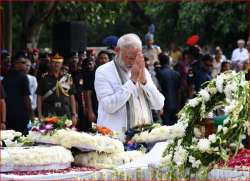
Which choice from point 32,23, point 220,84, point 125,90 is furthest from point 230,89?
point 32,23

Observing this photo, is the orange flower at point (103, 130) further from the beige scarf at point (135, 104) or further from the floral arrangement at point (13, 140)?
the floral arrangement at point (13, 140)

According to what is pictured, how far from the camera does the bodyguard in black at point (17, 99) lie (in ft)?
44.4

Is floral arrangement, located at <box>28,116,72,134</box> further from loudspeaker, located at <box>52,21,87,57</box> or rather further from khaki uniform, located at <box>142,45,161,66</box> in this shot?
loudspeaker, located at <box>52,21,87,57</box>

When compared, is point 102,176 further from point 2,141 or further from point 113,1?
point 113,1

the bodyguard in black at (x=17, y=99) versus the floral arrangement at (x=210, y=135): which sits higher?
the bodyguard in black at (x=17, y=99)

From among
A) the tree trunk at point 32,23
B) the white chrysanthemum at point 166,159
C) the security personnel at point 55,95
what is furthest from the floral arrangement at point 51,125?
the tree trunk at point 32,23

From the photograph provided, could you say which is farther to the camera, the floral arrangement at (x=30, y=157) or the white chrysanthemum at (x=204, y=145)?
the floral arrangement at (x=30, y=157)

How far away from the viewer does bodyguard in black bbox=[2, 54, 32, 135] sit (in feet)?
44.4

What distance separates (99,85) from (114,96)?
0.26m

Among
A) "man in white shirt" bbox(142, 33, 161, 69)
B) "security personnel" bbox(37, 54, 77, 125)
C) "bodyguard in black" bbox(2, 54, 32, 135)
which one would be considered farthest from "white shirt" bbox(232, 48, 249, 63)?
"bodyguard in black" bbox(2, 54, 32, 135)

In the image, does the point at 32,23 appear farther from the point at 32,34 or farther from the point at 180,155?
the point at 180,155

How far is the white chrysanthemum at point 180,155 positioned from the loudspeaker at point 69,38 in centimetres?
1430

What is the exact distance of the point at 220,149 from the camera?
588 centimetres

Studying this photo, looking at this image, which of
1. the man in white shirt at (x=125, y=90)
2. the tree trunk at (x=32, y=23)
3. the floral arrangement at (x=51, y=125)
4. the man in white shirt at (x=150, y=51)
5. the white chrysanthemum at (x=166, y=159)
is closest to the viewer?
the white chrysanthemum at (x=166, y=159)
